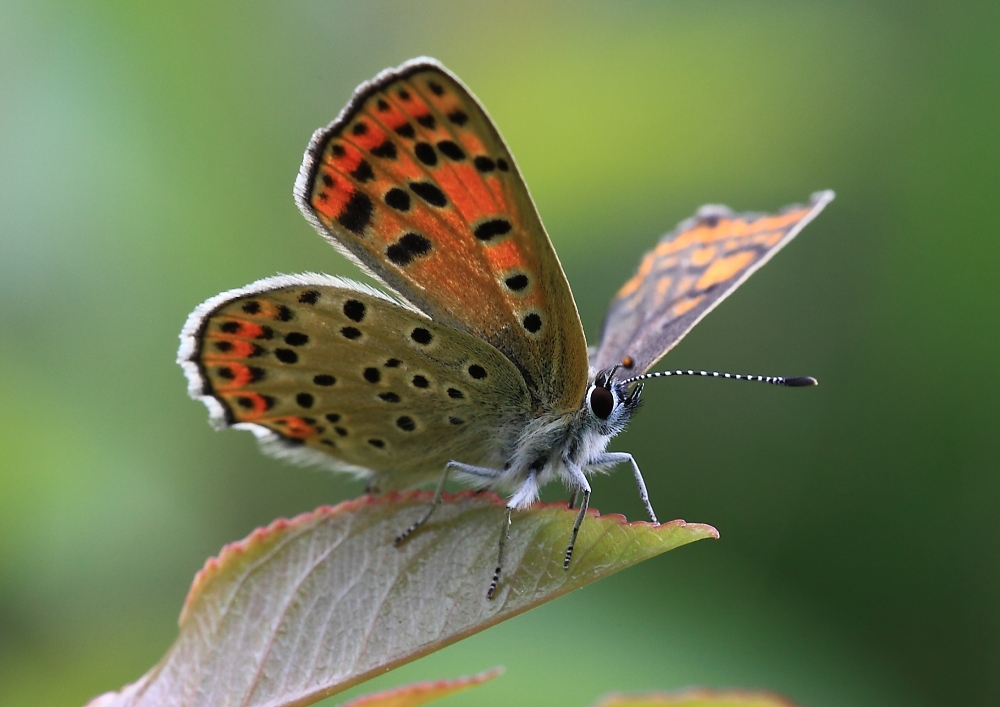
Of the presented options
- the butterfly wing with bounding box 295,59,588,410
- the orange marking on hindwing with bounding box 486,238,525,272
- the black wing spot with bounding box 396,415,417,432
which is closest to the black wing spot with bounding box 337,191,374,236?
the butterfly wing with bounding box 295,59,588,410

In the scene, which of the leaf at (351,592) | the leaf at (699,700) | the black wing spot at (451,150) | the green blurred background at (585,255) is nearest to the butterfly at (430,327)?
the black wing spot at (451,150)

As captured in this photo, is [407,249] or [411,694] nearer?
[411,694]

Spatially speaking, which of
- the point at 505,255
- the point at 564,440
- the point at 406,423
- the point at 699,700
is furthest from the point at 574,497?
the point at 699,700

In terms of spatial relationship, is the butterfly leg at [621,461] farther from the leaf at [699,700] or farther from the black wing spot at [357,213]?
the leaf at [699,700]

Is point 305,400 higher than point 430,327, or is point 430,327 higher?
point 430,327

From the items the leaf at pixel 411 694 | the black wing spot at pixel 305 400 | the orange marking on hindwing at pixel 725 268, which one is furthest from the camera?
the orange marking on hindwing at pixel 725 268

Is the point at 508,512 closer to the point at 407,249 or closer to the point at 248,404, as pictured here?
the point at 407,249
